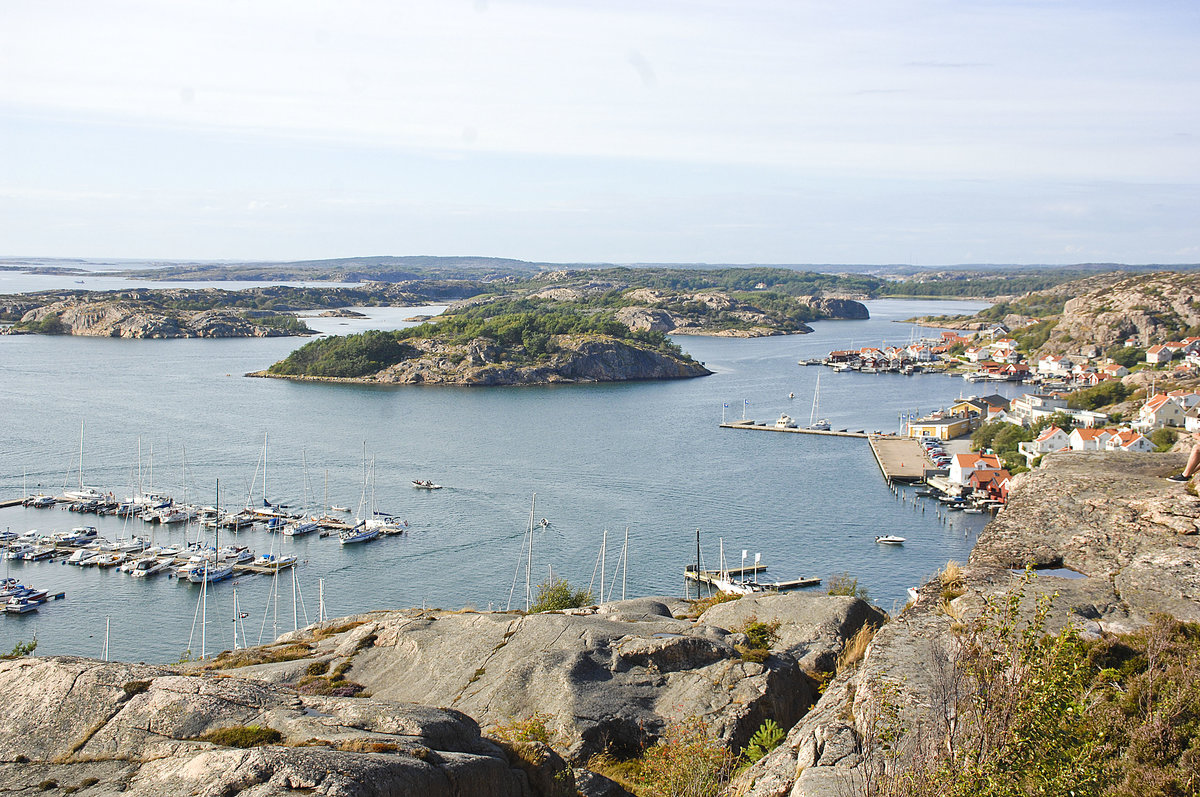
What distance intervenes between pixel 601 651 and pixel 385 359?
79.1m

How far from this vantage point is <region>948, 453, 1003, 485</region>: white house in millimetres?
43875

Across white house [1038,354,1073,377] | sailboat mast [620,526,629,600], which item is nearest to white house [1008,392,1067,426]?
white house [1038,354,1073,377]

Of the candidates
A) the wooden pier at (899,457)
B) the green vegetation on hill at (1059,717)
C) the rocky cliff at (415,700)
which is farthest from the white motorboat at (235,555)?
the green vegetation on hill at (1059,717)

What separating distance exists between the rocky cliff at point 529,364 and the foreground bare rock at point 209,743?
75.8 meters

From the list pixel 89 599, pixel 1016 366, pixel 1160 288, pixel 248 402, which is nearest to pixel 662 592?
pixel 89 599

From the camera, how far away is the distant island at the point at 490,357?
3268 inches

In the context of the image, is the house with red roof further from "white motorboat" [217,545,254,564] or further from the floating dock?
"white motorboat" [217,545,254,564]

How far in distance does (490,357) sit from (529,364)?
3.87m

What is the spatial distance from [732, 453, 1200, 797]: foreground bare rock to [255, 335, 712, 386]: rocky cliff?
248 feet

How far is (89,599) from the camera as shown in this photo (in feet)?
95.0

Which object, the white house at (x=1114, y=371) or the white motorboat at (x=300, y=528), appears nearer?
the white motorboat at (x=300, y=528)

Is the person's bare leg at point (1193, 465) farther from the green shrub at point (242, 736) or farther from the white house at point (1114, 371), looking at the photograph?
the white house at point (1114, 371)

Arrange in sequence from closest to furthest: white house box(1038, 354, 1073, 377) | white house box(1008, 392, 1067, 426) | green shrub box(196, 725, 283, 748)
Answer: green shrub box(196, 725, 283, 748) → white house box(1008, 392, 1067, 426) → white house box(1038, 354, 1073, 377)

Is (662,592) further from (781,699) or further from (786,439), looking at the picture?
(786,439)
